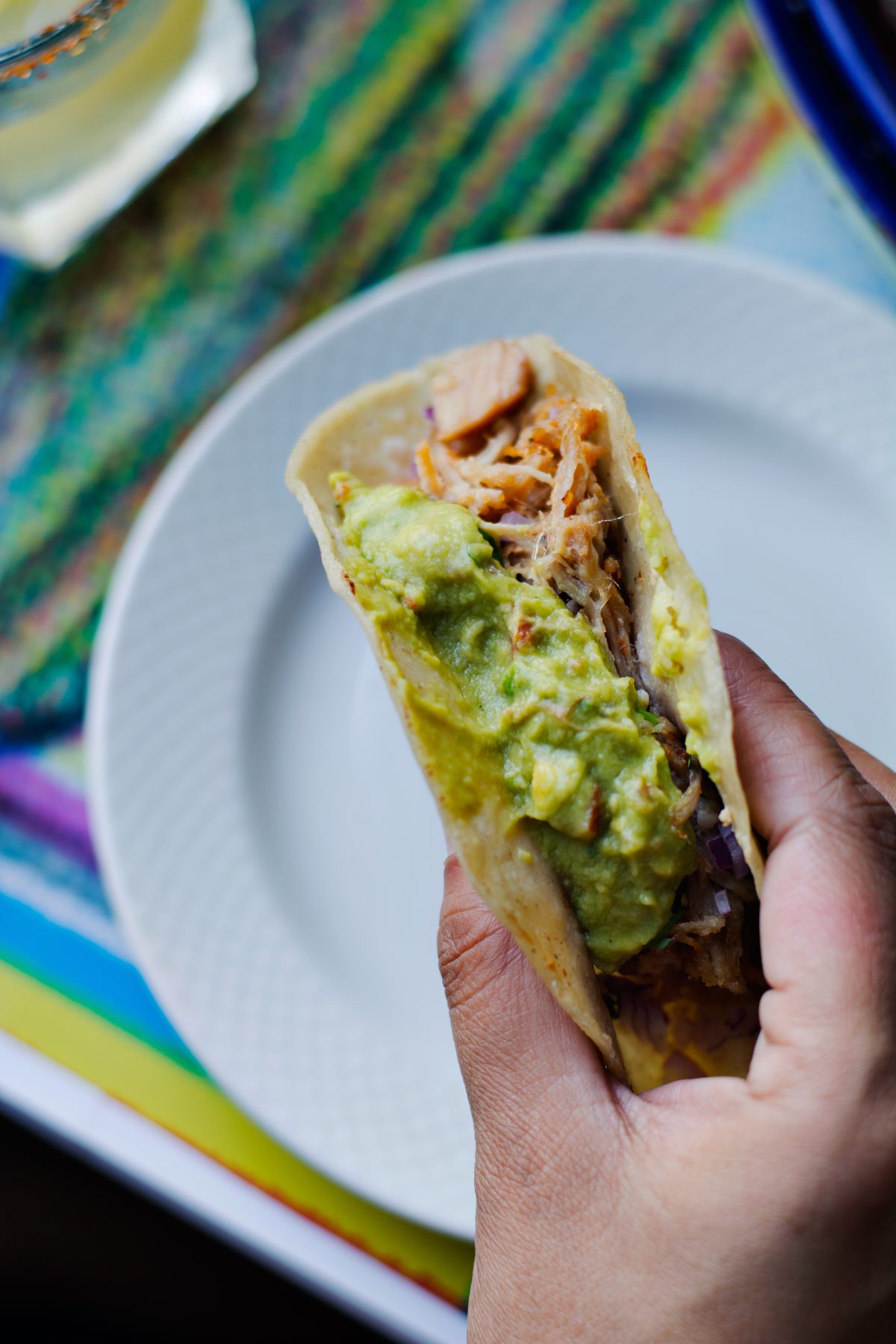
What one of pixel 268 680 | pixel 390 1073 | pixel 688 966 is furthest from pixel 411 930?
pixel 688 966

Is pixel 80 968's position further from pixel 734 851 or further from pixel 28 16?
pixel 28 16

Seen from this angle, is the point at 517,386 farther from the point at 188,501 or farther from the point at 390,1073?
the point at 390,1073

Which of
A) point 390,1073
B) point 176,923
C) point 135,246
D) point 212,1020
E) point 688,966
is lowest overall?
point 390,1073

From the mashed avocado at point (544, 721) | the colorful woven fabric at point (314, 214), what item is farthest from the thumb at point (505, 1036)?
the colorful woven fabric at point (314, 214)

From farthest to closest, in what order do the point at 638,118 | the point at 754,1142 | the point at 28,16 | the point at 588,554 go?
1. the point at 638,118
2. the point at 28,16
3. the point at 588,554
4. the point at 754,1142

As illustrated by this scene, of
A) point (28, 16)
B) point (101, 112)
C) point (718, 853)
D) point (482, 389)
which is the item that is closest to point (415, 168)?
point (101, 112)

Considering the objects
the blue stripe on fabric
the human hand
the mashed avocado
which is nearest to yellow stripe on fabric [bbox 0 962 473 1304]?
the blue stripe on fabric

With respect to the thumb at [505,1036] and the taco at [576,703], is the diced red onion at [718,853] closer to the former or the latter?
A: the taco at [576,703]
